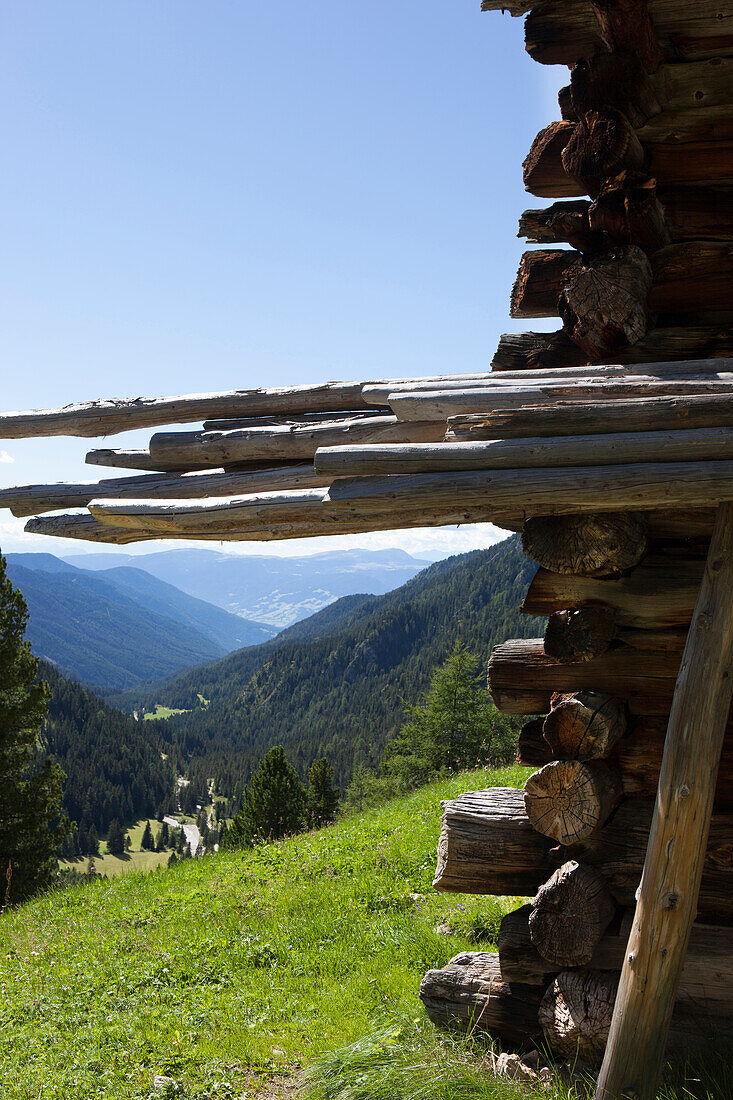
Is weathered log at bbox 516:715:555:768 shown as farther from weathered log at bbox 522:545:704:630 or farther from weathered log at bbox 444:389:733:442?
weathered log at bbox 444:389:733:442

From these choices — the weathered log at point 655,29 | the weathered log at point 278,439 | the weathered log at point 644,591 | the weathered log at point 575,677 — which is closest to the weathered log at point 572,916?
the weathered log at point 575,677

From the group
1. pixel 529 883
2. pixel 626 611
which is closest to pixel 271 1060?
pixel 529 883

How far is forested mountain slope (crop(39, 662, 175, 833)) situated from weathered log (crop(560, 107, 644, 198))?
13757 cm

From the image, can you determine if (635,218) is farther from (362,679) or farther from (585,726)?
(362,679)

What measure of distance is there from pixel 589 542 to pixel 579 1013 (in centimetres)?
225

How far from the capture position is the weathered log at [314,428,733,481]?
2.94 meters

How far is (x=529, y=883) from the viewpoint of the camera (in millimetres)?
3977

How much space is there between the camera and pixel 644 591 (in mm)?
3682

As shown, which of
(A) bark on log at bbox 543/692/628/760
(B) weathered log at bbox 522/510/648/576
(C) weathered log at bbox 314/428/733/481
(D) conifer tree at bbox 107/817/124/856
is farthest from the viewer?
(D) conifer tree at bbox 107/817/124/856

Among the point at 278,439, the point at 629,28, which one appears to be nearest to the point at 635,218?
the point at 629,28

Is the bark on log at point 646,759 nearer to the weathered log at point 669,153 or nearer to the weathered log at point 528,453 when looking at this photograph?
the weathered log at point 528,453

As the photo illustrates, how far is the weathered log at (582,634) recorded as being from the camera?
3.66m

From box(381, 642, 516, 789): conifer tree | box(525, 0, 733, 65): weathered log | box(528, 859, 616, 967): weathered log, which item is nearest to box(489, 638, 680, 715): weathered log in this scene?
box(528, 859, 616, 967): weathered log

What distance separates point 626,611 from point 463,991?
2401 millimetres
